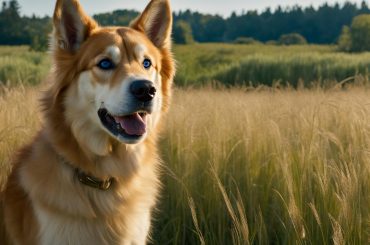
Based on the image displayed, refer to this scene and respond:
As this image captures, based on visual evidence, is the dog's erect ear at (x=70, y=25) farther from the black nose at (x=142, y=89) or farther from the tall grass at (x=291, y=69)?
the tall grass at (x=291, y=69)

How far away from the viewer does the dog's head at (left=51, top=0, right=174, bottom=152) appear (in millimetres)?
2904

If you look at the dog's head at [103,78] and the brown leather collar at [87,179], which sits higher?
the dog's head at [103,78]

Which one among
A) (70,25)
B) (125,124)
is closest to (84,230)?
(125,124)

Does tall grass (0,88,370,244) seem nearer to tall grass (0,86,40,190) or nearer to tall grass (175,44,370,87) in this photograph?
tall grass (0,86,40,190)

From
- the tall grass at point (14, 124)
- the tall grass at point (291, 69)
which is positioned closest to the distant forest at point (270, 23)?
the tall grass at point (291, 69)

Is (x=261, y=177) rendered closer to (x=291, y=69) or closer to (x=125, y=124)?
(x=125, y=124)

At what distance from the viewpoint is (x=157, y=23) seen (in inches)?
140

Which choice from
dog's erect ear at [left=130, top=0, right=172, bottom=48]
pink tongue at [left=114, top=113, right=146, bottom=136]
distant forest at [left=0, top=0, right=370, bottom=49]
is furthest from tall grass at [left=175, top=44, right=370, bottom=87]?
distant forest at [left=0, top=0, right=370, bottom=49]

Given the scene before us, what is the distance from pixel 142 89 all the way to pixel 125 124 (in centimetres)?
26

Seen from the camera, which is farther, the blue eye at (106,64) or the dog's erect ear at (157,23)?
the dog's erect ear at (157,23)

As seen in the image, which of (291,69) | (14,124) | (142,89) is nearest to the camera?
(142,89)

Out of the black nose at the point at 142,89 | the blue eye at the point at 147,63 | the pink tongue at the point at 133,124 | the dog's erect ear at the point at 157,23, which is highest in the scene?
the dog's erect ear at the point at 157,23

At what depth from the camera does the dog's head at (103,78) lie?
114 inches

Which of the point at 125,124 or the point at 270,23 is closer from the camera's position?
the point at 125,124
